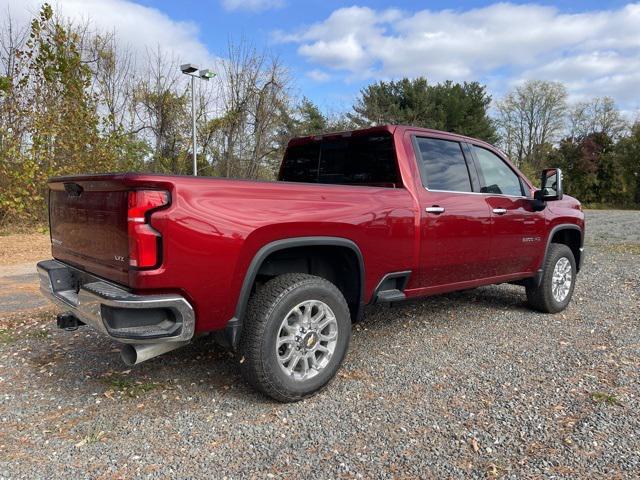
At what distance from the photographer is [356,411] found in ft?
9.94

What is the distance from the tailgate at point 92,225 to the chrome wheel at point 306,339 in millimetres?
1048

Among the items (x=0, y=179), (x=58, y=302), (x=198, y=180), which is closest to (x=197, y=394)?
(x=58, y=302)

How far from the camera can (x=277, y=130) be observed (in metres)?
17.7

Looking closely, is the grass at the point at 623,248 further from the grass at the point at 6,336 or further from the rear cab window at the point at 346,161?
the grass at the point at 6,336

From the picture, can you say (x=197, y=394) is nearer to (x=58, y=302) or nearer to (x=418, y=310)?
(x=58, y=302)

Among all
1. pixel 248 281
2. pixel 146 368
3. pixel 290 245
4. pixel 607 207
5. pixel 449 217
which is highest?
pixel 449 217

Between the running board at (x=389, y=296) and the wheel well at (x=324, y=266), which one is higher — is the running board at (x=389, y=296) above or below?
below

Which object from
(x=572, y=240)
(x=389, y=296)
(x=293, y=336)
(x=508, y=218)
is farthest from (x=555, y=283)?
(x=293, y=336)

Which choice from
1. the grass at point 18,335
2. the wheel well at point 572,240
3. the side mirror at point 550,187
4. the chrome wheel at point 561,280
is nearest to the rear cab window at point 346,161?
the side mirror at point 550,187

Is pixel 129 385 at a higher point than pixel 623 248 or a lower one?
lower

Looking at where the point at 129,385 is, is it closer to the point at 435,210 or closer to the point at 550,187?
the point at 435,210

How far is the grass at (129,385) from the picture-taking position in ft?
10.7

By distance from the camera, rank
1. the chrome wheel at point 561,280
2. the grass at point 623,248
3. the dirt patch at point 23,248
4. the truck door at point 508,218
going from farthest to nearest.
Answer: the grass at point 623,248, the dirt patch at point 23,248, the chrome wheel at point 561,280, the truck door at point 508,218

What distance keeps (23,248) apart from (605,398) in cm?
996
